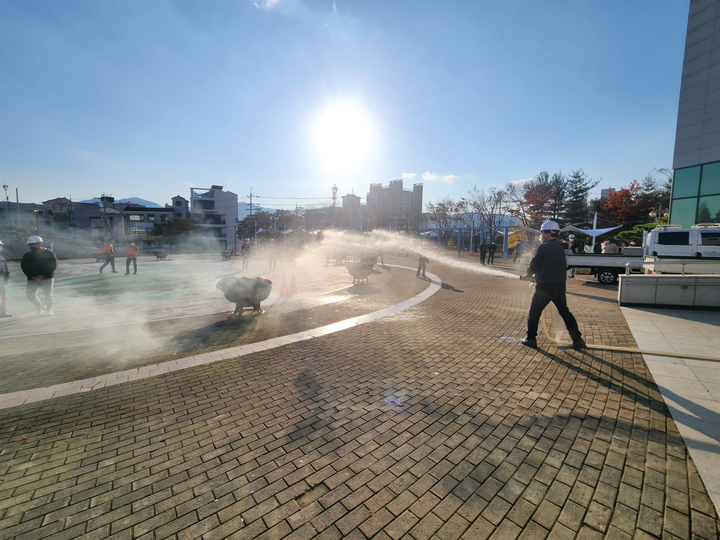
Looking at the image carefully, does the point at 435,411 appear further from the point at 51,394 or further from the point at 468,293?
the point at 468,293

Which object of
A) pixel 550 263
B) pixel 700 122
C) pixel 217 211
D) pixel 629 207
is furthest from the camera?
pixel 217 211

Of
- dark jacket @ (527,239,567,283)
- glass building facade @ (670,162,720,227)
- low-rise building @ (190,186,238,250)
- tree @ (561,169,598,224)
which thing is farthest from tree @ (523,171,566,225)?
low-rise building @ (190,186,238,250)

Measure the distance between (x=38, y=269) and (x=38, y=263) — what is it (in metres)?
0.14

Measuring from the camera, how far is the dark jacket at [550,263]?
16.9 ft

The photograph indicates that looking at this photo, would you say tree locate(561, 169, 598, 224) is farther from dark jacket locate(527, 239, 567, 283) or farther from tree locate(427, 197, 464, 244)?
dark jacket locate(527, 239, 567, 283)

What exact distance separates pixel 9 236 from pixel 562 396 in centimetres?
4360

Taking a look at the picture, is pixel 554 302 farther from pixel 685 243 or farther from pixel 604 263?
pixel 685 243

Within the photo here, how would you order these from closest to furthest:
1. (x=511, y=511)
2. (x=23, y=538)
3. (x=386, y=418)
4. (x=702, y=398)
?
(x=23, y=538) < (x=511, y=511) < (x=386, y=418) < (x=702, y=398)

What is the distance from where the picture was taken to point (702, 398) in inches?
139

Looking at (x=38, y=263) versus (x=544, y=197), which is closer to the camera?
(x=38, y=263)

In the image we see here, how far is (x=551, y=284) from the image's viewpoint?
520 centimetres

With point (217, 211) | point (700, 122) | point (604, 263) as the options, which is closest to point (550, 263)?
point (604, 263)

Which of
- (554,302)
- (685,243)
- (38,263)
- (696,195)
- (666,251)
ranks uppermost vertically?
(696,195)

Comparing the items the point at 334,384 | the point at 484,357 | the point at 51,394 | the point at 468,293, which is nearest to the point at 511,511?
the point at 334,384
